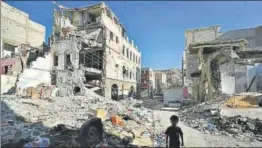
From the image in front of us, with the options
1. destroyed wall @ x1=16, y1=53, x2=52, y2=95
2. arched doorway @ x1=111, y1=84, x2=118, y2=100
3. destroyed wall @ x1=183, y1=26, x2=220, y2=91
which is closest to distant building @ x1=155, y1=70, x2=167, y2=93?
destroyed wall @ x1=183, y1=26, x2=220, y2=91

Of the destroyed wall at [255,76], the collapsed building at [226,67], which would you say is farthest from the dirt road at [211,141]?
the destroyed wall at [255,76]

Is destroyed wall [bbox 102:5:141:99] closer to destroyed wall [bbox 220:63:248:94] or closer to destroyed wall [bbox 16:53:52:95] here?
destroyed wall [bbox 16:53:52:95]

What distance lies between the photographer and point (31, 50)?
31547mm

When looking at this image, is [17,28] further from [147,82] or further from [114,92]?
[147,82]

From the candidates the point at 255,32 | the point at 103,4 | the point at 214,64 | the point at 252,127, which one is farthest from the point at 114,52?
the point at 252,127

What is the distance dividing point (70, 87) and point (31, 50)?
939 cm

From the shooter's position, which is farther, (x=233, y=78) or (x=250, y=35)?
(x=250, y=35)

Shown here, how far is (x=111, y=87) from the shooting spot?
98.5 feet

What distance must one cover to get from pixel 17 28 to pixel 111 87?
17.1 m

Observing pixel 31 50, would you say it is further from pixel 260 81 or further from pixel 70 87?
pixel 260 81

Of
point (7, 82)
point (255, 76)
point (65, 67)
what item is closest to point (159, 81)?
point (65, 67)

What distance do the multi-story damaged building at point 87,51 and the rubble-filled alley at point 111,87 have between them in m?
0.12

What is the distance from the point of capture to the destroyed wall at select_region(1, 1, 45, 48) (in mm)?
32972

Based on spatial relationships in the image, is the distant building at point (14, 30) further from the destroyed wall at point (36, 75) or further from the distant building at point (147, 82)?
the distant building at point (147, 82)
